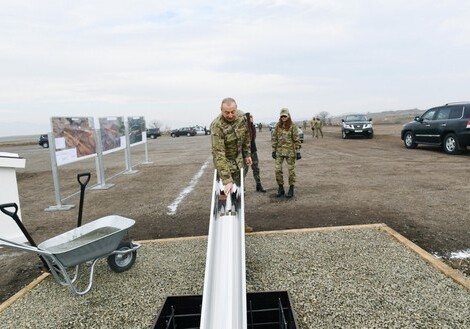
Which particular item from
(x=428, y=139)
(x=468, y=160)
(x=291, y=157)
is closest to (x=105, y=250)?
(x=291, y=157)

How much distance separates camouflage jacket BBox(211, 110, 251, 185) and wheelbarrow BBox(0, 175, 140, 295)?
48.3 inches

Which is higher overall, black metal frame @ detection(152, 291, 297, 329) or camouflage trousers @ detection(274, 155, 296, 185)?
camouflage trousers @ detection(274, 155, 296, 185)

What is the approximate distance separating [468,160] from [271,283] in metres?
10.8

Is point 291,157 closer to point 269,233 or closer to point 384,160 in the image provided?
point 269,233

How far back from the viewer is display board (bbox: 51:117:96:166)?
7.79 m

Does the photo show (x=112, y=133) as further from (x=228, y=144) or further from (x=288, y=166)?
(x=228, y=144)

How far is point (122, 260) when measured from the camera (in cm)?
420

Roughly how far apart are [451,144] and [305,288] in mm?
12236

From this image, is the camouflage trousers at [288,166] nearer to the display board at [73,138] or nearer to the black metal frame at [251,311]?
the black metal frame at [251,311]

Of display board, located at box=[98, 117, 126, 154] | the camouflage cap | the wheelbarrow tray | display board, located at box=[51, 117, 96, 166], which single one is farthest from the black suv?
the wheelbarrow tray

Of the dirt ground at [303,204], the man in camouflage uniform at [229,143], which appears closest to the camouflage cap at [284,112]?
the dirt ground at [303,204]

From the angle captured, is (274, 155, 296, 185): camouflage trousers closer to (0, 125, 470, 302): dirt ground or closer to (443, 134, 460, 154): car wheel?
(0, 125, 470, 302): dirt ground

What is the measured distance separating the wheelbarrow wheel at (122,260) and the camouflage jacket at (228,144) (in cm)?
143

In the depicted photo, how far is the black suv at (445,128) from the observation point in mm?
12320
